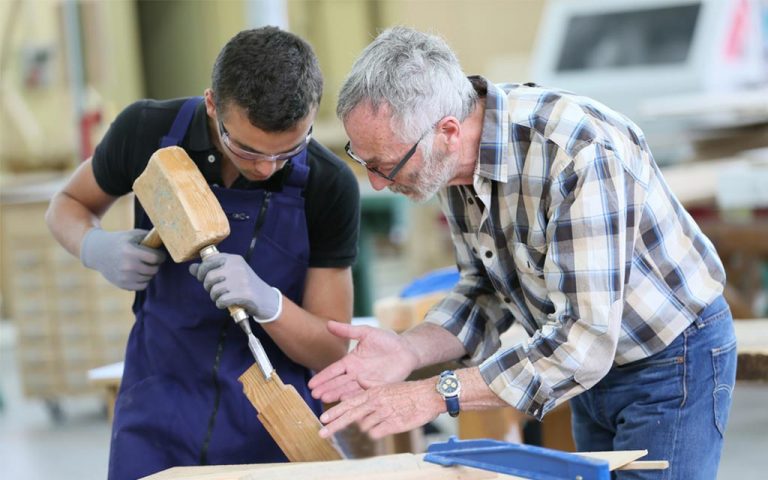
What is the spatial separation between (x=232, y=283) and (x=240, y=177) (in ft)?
1.02

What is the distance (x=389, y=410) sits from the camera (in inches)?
80.4

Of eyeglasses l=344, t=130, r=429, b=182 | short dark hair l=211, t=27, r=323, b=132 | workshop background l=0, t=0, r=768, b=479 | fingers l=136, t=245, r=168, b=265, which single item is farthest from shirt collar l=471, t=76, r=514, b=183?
workshop background l=0, t=0, r=768, b=479

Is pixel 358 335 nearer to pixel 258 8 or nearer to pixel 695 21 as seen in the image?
pixel 258 8

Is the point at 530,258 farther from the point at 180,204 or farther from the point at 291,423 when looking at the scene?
the point at 180,204

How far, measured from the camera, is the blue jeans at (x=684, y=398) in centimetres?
216

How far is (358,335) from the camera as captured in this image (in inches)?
89.4

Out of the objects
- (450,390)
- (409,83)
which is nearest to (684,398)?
(450,390)

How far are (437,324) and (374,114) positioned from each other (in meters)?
0.59

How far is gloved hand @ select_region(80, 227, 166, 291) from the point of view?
2.37 metres

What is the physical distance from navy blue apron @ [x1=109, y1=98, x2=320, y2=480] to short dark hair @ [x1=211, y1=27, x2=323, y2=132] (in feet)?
0.77

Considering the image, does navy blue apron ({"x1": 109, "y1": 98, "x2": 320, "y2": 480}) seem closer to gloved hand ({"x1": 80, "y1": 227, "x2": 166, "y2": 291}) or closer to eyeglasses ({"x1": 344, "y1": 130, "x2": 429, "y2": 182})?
gloved hand ({"x1": 80, "y1": 227, "x2": 166, "y2": 291})

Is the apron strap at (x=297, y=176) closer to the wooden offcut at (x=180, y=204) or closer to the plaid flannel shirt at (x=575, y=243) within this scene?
the wooden offcut at (x=180, y=204)

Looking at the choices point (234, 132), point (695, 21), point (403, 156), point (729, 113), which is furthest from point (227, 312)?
point (695, 21)

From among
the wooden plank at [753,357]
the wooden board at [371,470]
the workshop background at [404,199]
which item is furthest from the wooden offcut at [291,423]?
the wooden plank at [753,357]
